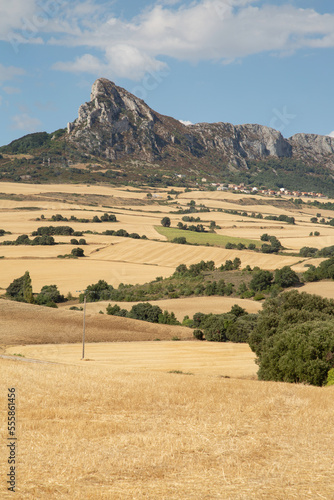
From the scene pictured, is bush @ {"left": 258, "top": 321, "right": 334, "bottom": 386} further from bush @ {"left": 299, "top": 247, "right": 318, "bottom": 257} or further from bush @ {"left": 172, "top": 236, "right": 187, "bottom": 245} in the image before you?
bush @ {"left": 172, "top": 236, "right": 187, "bottom": 245}

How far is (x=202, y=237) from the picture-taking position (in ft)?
559

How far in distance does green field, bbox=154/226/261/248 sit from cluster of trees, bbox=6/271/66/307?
67988mm

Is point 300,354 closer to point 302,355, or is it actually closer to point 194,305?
point 302,355

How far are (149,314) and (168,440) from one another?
6856 cm

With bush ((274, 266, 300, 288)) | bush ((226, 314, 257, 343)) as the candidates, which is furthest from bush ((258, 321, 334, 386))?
bush ((274, 266, 300, 288))

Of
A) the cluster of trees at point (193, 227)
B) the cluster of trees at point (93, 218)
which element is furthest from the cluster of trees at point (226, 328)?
the cluster of trees at point (93, 218)

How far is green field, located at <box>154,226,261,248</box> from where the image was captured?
16188cm

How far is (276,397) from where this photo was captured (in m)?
28.4

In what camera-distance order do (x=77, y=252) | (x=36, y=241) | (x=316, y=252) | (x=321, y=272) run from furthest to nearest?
(x=36, y=241), (x=316, y=252), (x=77, y=252), (x=321, y=272)

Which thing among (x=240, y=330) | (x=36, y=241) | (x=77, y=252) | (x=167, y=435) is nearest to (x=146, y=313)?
(x=240, y=330)

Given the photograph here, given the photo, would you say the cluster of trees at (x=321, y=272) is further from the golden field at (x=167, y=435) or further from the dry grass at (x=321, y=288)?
the golden field at (x=167, y=435)

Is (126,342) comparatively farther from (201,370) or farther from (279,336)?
(279,336)

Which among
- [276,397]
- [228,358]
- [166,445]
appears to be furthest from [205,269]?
[166,445]

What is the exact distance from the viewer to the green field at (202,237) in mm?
161875
